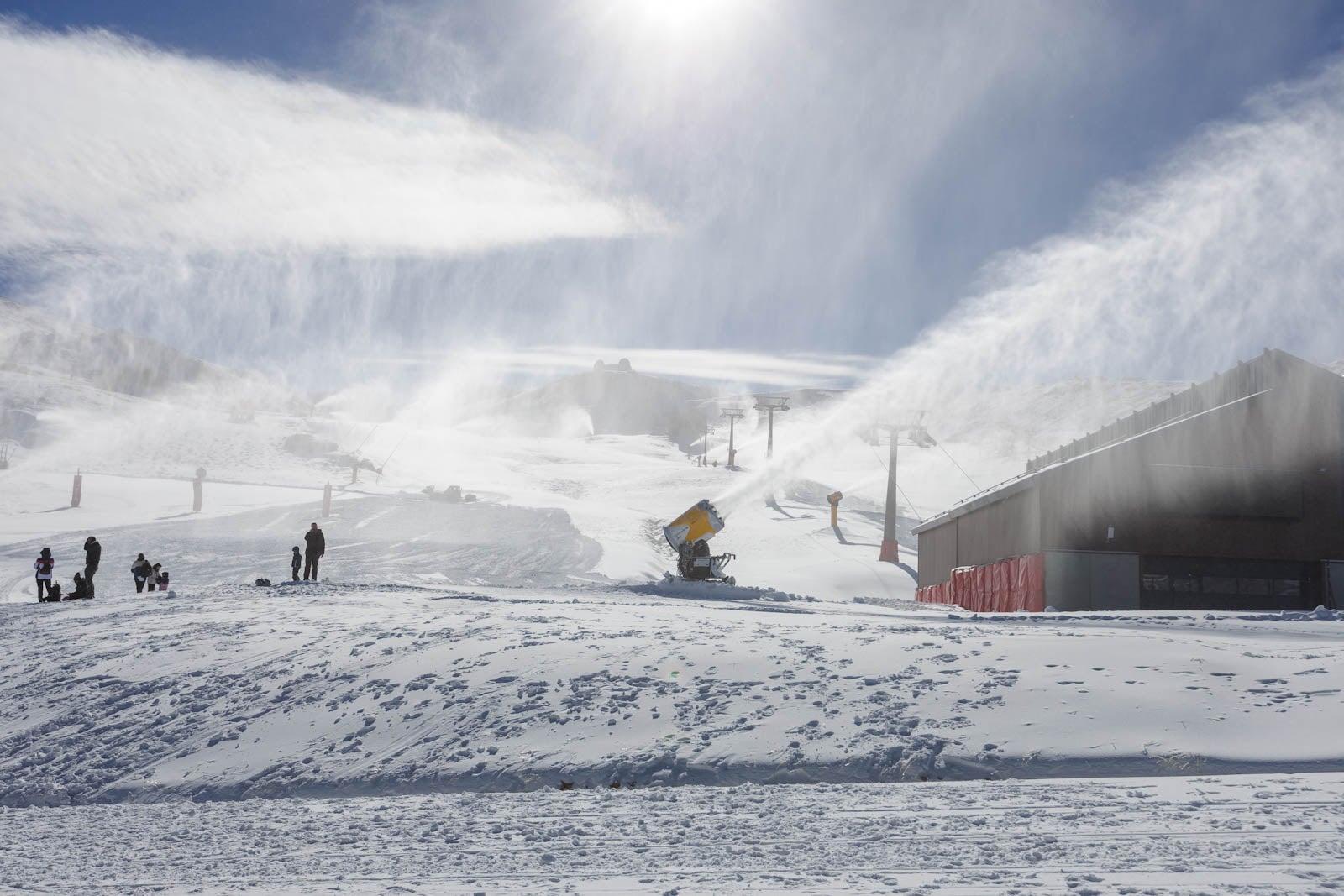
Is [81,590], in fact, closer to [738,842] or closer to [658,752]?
[658,752]

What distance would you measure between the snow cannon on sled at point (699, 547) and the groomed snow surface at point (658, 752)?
11278 millimetres

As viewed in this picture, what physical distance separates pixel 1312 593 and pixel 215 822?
1189 inches

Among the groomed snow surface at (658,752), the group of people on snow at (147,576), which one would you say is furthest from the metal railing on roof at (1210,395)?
the group of people on snow at (147,576)

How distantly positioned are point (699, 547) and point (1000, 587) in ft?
34.1

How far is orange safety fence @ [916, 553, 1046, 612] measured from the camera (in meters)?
28.8

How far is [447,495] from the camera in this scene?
186ft

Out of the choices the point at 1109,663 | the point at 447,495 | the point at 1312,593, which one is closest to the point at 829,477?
the point at 447,495

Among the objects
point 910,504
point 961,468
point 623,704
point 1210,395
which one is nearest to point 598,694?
point 623,704

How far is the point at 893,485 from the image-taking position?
170ft

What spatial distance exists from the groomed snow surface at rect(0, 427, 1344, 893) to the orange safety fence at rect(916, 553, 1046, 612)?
35.6ft

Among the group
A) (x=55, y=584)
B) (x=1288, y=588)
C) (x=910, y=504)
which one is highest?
(x=910, y=504)

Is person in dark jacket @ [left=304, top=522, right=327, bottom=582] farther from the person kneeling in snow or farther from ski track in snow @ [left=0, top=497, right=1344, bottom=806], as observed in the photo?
ski track in snow @ [left=0, top=497, right=1344, bottom=806]

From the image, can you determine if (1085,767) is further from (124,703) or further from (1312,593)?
(1312,593)

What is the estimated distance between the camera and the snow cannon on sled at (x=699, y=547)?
29.2 meters
